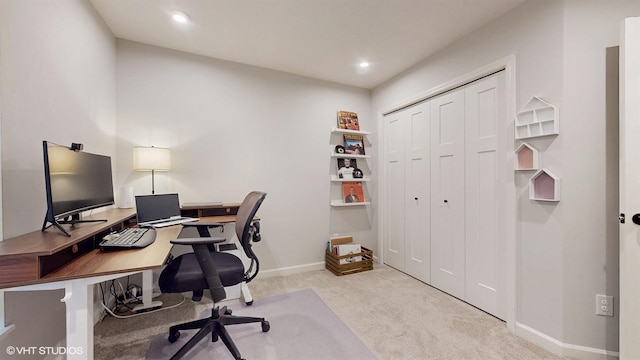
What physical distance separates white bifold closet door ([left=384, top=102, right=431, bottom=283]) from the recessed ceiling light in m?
2.42

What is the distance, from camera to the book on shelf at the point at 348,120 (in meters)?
3.44

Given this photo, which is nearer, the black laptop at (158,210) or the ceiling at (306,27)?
the ceiling at (306,27)

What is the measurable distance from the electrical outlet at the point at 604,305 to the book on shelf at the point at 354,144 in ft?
8.36

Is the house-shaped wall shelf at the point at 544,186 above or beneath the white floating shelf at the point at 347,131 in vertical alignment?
beneath

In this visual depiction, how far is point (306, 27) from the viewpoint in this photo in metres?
2.24

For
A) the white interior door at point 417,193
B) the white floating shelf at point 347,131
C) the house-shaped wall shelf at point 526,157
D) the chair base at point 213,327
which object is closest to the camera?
the chair base at point 213,327

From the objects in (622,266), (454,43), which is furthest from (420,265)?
(454,43)

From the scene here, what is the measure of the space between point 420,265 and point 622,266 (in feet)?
5.32

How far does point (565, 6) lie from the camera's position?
1682mm

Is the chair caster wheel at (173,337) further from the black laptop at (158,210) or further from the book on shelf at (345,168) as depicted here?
the book on shelf at (345,168)

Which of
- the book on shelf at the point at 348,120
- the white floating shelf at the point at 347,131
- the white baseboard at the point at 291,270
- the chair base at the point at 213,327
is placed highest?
the book on shelf at the point at 348,120

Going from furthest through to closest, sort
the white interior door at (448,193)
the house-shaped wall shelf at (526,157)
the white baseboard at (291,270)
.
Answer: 1. the white baseboard at (291,270)
2. the white interior door at (448,193)
3. the house-shaped wall shelf at (526,157)
